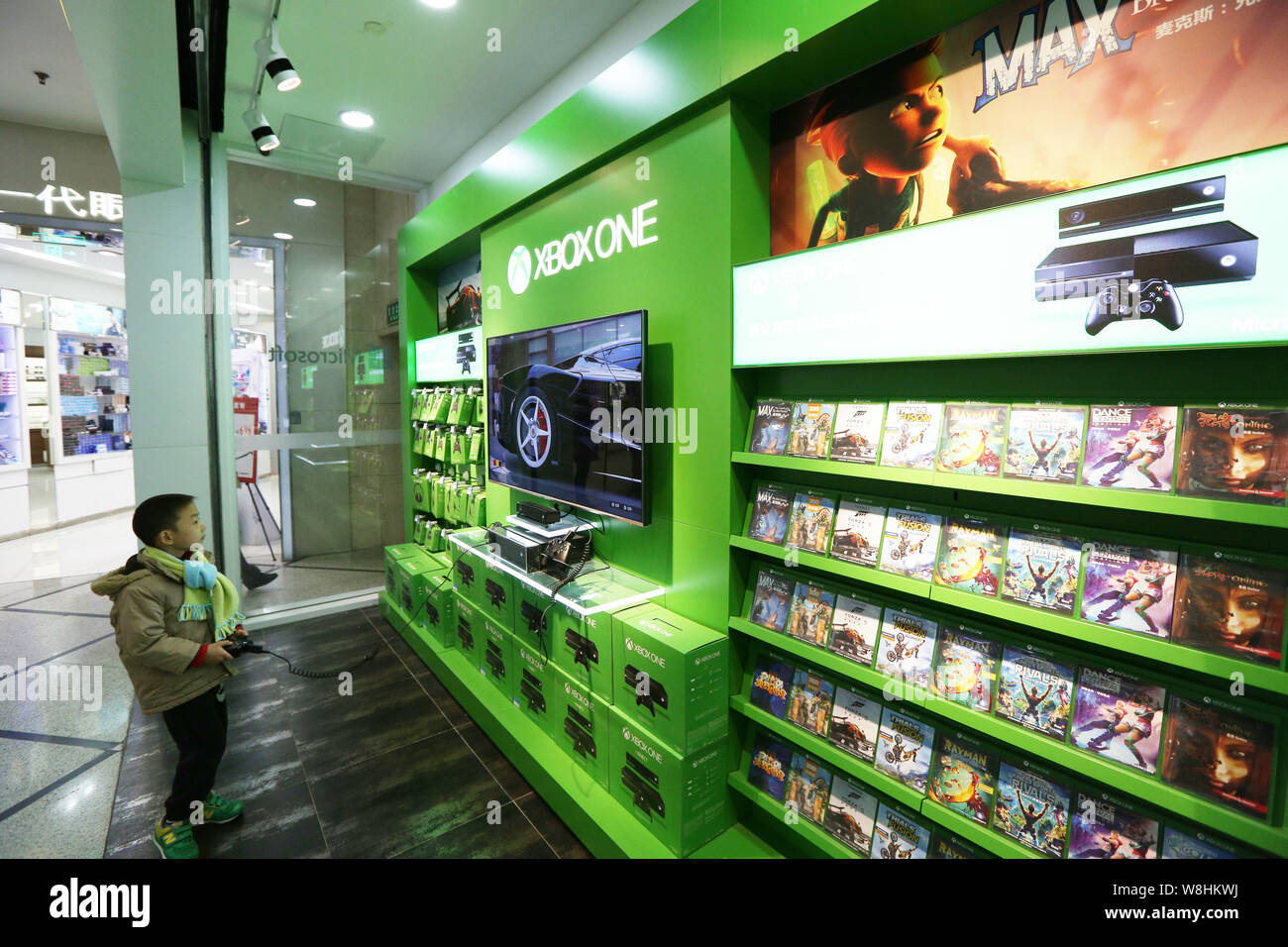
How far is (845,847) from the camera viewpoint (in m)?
1.83

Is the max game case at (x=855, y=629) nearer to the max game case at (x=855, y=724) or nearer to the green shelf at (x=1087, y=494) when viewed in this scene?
the max game case at (x=855, y=724)

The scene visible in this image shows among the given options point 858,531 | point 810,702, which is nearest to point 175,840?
point 810,702

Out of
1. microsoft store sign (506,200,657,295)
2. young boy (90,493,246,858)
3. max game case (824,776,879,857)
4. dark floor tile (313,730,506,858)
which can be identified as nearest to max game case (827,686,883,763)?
max game case (824,776,879,857)

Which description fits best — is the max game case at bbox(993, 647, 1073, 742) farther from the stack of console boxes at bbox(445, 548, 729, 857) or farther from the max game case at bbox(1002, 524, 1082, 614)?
the stack of console boxes at bbox(445, 548, 729, 857)

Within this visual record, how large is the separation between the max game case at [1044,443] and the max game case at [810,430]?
52 cm

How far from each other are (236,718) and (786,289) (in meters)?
3.58

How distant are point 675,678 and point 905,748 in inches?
29.1

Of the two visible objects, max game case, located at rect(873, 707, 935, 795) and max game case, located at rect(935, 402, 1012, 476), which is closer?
max game case, located at rect(935, 402, 1012, 476)

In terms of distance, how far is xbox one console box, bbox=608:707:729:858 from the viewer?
2.03 meters

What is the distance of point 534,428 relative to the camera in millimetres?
2992

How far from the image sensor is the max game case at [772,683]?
2039mm

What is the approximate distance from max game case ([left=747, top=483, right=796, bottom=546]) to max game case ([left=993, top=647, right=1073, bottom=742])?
75 centimetres

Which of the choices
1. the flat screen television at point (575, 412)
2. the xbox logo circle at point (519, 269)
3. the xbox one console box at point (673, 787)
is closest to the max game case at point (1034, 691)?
the xbox one console box at point (673, 787)

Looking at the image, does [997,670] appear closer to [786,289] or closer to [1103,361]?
[1103,361]
